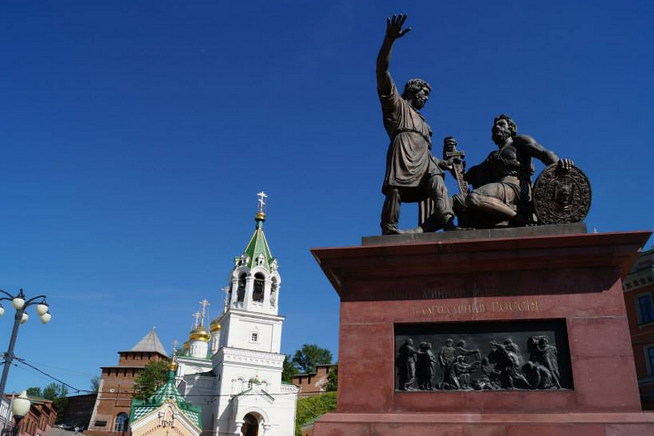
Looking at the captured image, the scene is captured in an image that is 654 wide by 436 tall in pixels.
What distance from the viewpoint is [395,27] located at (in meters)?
8.68

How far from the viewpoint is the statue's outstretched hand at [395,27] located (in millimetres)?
8633

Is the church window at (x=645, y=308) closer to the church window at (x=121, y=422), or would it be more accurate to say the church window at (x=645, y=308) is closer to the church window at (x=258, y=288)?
the church window at (x=258, y=288)

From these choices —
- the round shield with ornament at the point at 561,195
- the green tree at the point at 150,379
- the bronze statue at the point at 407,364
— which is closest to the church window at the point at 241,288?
the green tree at the point at 150,379

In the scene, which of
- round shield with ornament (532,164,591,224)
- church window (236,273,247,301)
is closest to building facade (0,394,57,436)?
church window (236,273,247,301)

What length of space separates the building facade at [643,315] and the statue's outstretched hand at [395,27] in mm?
28027

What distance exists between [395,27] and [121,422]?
97.7 m

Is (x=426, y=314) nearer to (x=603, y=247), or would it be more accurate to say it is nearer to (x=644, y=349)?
(x=603, y=247)

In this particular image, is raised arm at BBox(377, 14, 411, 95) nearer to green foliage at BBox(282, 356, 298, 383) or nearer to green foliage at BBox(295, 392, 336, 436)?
green foliage at BBox(295, 392, 336, 436)

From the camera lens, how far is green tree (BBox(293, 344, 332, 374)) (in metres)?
97.8

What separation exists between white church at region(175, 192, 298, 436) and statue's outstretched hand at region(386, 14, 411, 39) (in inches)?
2035

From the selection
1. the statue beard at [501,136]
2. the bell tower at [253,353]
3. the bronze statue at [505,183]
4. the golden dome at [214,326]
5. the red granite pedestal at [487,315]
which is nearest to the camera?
the red granite pedestal at [487,315]

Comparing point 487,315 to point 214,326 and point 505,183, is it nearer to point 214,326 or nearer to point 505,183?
point 505,183

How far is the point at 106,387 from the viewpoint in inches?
3856

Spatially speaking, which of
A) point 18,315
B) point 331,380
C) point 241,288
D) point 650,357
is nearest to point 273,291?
point 241,288
